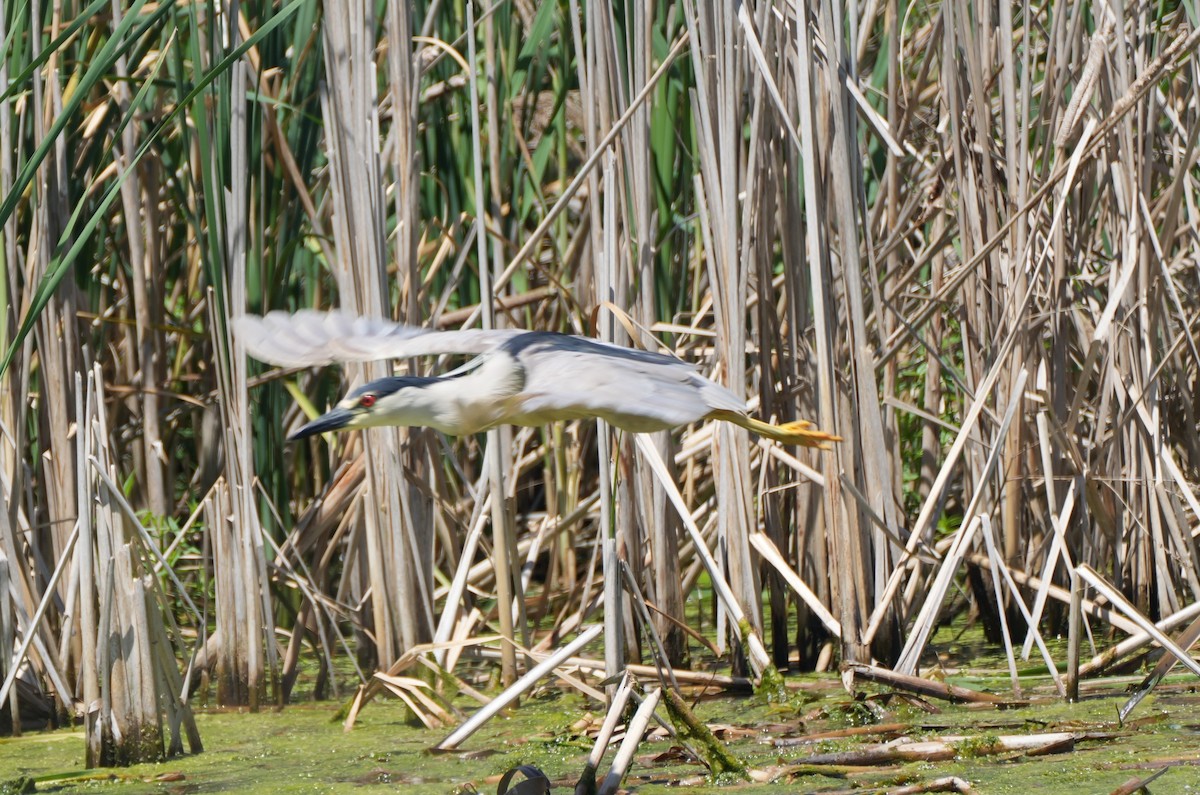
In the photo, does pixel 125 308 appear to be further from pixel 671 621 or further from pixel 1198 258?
pixel 1198 258

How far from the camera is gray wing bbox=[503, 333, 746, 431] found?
244 centimetres

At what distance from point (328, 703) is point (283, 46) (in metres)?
1.75

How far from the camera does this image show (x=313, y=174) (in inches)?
176

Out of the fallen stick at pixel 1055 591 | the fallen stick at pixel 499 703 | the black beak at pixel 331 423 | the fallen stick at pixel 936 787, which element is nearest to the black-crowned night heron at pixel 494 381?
the black beak at pixel 331 423

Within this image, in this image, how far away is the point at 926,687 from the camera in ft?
10.3

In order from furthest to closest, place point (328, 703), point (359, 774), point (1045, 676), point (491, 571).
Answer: point (491, 571) → point (328, 703) → point (1045, 676) → point (359, 774)

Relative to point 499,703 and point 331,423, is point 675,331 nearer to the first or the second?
point 331,423

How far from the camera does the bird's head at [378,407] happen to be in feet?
9.37

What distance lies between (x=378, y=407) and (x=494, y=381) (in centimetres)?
24

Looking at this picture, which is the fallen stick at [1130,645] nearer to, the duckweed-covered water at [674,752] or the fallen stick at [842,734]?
the duckweed-covered water at [674,752]

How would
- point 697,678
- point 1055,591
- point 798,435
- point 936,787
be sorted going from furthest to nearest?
point 1055,591, point 697,678, point 798,435, point 936,787

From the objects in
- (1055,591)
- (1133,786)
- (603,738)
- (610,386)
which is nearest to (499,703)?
(603,738)

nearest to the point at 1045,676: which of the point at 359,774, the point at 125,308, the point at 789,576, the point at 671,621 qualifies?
the point at 789,576

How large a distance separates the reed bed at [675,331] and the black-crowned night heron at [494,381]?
255 millimetres
